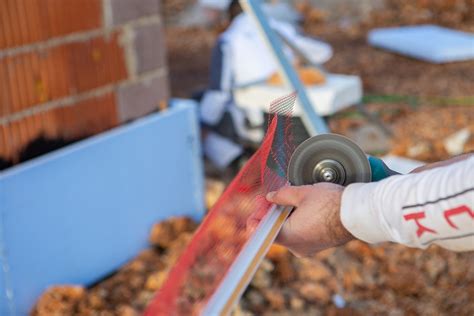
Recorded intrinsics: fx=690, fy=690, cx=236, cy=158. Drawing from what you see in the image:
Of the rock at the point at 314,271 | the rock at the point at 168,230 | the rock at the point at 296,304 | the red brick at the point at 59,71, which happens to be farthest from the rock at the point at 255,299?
the red brick at the point at 59,71

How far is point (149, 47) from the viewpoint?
408 cm

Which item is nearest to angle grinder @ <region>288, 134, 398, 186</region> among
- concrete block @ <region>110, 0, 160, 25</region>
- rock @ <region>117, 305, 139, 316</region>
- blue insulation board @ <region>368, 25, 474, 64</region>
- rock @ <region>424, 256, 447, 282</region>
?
rock @ <region>117, 305, 139, 316</region>

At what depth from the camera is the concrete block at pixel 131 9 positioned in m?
3.80

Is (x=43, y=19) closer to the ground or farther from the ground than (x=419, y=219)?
farther from the ground

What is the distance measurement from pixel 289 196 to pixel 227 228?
0.19m

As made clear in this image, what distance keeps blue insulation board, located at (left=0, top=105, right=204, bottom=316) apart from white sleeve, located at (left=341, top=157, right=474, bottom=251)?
204 centimetres

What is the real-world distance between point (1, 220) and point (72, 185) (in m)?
0.45

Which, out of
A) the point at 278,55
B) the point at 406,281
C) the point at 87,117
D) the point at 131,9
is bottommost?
the point at 406,281

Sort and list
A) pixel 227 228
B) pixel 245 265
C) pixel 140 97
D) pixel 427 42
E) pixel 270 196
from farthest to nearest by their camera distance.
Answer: pixel 427 42 < pixel 140 97 < pixel 270 196 < pixel 227 228 < pixel 245 265

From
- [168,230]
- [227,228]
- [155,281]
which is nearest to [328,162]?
[227,228]

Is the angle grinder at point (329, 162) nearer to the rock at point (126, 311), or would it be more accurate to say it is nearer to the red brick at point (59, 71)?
the rock at point (126, 311)

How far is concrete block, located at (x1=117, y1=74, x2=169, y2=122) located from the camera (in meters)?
3.96

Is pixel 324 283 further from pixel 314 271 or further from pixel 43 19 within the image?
pixel 43 19

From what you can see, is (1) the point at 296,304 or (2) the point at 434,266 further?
(2) the point at 434,266
